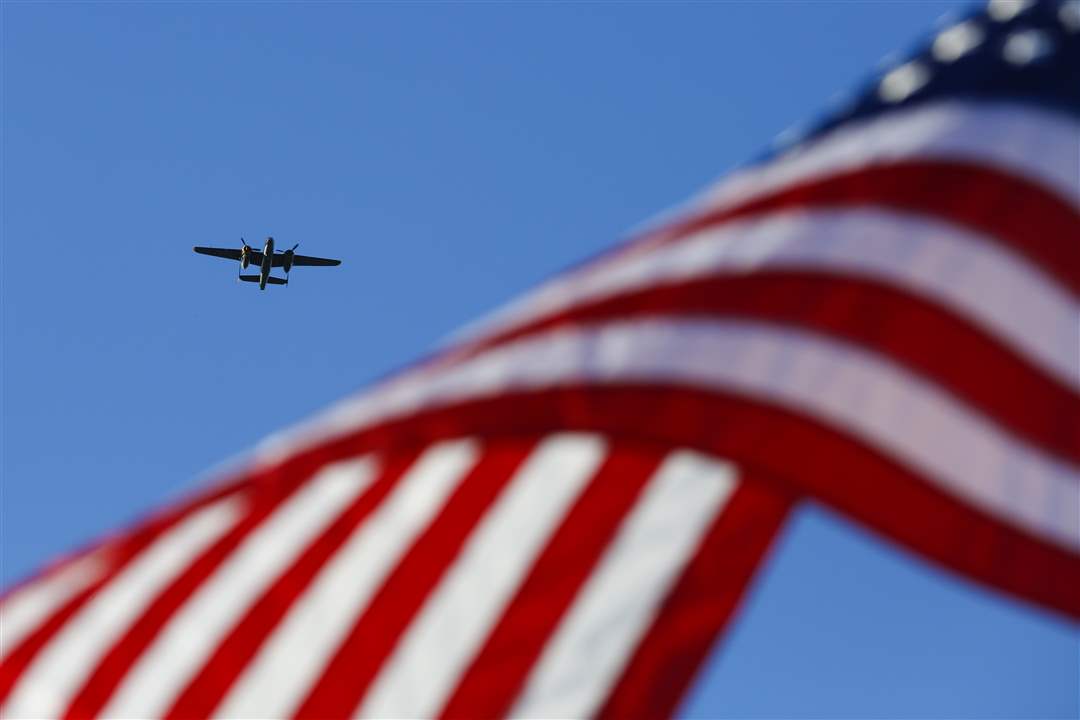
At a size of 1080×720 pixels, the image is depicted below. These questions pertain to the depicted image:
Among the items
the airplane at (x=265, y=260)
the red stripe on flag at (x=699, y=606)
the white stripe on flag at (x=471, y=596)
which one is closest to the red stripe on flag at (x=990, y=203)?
the red stripe on flag at (x=699, y=606)

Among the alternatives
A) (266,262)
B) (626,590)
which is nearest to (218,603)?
(626,590)

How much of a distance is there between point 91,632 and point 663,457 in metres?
2.70

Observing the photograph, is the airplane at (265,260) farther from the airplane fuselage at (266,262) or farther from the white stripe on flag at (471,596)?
the white stripe on flag at (471,596)

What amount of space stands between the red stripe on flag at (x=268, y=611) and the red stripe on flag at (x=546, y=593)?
0.77m

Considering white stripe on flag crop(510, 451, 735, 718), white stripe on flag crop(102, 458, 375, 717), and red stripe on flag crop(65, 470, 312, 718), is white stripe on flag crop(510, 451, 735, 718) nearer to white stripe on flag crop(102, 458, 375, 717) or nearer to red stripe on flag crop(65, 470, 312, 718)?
white stripe on flag crop(102, 458, 375, 717)

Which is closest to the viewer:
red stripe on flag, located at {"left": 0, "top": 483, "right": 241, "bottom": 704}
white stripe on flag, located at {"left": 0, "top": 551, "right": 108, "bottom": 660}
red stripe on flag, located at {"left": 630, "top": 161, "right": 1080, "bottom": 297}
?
red stripe on flag, located at {"left": 630, "top": 161, "right": 1080, "bottom": 297}

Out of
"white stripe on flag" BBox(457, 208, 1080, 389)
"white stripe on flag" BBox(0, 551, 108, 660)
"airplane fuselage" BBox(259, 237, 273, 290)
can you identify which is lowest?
"white stripe on flag" BBox(0, 551, 108, 660)

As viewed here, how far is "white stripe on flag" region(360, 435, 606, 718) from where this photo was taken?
23.1 feet

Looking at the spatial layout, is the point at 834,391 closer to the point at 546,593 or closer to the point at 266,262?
the point at 546,593

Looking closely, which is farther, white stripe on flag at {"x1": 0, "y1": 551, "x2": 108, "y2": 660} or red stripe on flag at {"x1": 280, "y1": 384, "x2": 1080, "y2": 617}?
white stripe on flag at {"x1": 0, "y1": 551, "x2": 108, "y2": 660}

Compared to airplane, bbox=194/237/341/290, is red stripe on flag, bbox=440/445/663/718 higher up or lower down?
lower down

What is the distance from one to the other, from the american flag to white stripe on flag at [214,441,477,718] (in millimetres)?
11

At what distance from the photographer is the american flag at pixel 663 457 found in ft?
19.4

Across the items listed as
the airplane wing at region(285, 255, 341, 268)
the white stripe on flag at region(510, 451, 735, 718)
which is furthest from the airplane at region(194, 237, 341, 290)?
the white stripe on flag at region(510, 451, 735, 718)
